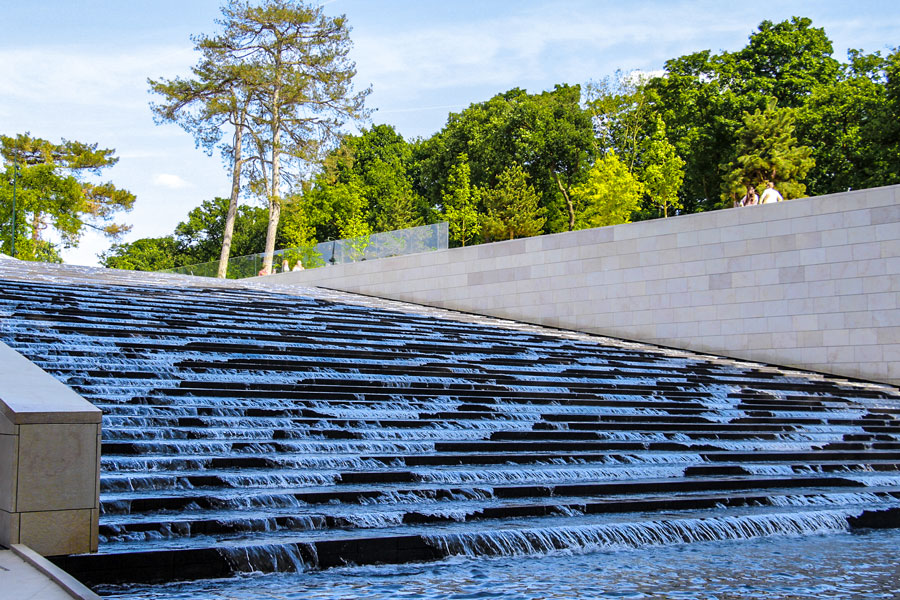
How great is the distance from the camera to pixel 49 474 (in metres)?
3.96

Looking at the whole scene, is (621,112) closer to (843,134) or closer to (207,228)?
(843,134)

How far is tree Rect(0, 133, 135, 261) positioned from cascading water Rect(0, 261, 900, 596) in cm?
2707

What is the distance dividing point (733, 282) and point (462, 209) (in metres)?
26.6

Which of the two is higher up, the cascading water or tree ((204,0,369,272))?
tree ((204,0,369,272))

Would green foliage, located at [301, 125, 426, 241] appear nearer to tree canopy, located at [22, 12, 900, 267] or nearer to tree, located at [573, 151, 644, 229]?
tree canopy, located at [22, 12, 900, 267]

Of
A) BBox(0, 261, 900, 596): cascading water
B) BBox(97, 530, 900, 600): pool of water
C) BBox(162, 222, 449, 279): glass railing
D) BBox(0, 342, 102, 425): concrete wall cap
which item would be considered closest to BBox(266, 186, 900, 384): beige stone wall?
BBox(0, 261, 900, 596): cascading water

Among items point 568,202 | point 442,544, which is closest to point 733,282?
point 442,544

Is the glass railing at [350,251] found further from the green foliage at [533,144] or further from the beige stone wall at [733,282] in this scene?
the green foliage at [533,144]

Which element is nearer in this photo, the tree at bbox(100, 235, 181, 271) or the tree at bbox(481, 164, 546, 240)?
the tree at bbox(481, 164, 546, 240)

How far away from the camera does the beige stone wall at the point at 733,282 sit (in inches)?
484

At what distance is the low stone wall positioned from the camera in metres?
3.91

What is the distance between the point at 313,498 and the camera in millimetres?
5277

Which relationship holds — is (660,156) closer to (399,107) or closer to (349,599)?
(399,107)

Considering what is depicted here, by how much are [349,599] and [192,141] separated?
108 feet
